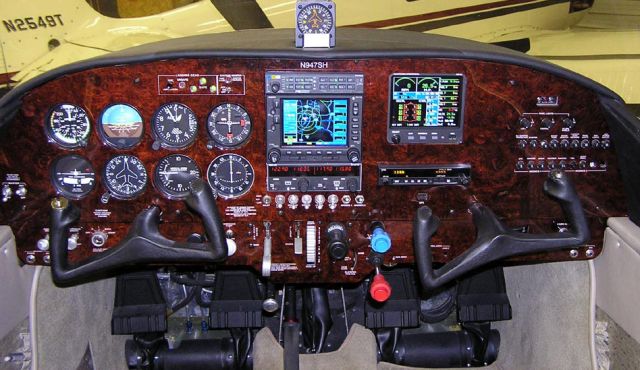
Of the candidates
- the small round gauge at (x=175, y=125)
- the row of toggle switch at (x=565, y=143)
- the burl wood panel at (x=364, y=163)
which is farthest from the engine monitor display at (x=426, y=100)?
the small round gauge at (x=175, y=125)

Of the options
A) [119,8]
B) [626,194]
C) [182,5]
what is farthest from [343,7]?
[626,194]

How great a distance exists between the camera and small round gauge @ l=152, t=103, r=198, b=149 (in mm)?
2129

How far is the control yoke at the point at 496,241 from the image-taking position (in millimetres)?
2010

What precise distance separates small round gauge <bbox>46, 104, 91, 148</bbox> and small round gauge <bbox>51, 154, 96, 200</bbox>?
0.19 feet

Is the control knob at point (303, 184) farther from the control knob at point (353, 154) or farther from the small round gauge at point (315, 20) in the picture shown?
the small round gauge at point (315, 20)

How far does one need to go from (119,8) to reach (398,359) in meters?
2.77

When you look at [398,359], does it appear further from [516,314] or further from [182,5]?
[182,5]

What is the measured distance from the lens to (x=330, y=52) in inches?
80.8

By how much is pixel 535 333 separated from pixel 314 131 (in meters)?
1.42

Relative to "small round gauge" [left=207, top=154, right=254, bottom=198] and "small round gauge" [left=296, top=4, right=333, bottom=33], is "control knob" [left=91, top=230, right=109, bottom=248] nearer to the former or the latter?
"small round gauge" [left=207, top=154, right=254, bottom=198]

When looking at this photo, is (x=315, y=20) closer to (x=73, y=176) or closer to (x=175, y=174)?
(x=175, y=174)

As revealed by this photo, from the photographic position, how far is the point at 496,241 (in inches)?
79.3

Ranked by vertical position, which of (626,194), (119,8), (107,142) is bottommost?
(626,194)

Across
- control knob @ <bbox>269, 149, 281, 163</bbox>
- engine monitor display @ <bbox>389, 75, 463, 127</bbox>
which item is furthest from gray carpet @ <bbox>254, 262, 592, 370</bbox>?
control knob @ <bbox>269, 149, 281, 163</bbox>
